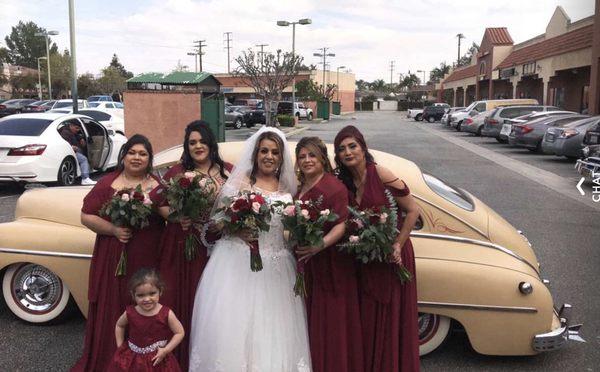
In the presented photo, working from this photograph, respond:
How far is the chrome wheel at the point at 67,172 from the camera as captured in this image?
35.2 ft

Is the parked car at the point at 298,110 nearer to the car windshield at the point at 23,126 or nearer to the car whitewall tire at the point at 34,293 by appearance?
the car windshield at the point at 23,126

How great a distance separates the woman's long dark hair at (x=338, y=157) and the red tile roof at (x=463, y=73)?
4961 centimetres

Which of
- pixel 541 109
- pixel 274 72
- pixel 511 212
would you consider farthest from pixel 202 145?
pixel 274 72

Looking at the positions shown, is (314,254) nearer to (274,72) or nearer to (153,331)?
(153,331)

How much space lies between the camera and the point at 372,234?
127 inches

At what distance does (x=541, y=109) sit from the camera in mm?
24984

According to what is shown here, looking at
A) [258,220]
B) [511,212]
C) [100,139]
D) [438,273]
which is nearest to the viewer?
[258,220]

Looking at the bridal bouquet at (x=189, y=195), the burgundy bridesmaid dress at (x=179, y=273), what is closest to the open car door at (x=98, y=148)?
the burgundy bridesmaid dress at (x=179, y=273)

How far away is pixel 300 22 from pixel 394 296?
3420 cm

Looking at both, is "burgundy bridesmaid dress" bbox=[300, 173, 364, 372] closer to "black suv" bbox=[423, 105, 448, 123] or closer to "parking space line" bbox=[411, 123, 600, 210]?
"parking space line" bbox=[411, 123, 600, 210]

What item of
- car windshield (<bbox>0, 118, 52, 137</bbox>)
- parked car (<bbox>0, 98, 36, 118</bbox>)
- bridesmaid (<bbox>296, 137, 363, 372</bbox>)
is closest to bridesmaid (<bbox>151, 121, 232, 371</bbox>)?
bridesmaid (<bbox>296, 137, 363, 372</bbox>)

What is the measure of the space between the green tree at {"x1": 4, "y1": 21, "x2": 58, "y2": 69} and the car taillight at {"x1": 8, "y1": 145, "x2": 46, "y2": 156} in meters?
116

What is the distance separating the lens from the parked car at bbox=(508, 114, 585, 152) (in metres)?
19.2

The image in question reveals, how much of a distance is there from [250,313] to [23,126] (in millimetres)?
9094
